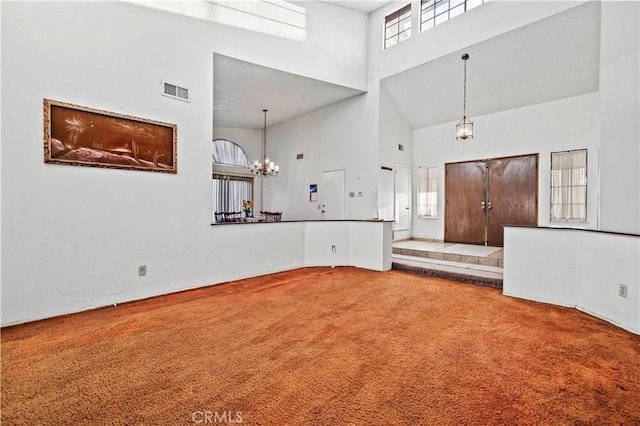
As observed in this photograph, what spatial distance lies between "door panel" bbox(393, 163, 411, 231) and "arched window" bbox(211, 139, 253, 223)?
4621 mm

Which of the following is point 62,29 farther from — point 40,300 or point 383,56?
point 383,56

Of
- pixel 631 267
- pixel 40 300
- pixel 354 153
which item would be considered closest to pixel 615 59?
pixel 631 267

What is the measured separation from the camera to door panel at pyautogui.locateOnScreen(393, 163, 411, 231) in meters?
7.75

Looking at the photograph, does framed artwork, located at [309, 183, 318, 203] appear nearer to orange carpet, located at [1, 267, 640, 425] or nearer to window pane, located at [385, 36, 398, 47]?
window pane, located at [385, 36, 398, 47]

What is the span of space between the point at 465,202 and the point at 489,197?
54cm

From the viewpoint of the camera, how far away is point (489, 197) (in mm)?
7125

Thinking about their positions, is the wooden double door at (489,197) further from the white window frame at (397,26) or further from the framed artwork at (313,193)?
the framed artwork at (313,193)

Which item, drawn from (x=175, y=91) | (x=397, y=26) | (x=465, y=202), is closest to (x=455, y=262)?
(x=465, y=202)

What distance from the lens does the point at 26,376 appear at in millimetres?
2193

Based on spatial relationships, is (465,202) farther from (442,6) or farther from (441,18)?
(442,6)

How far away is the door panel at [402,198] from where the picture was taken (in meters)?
7.75

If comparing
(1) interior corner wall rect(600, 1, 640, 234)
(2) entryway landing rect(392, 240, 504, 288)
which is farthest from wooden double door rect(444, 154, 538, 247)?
(1) interior corner wall rect(600, 1, 640, 234)
